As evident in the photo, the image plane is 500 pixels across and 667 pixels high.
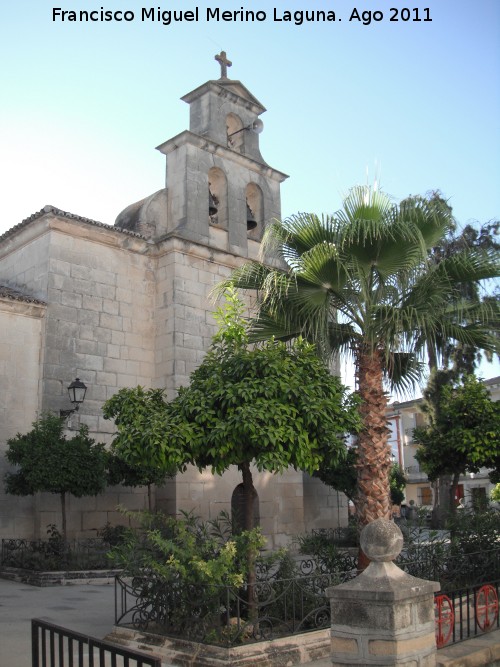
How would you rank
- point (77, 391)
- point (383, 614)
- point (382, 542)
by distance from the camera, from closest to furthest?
point (383, 614)
point (382, 542)
point (77, 391)

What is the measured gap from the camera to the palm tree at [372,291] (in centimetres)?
864

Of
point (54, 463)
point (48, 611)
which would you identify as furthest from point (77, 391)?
point (48, 611)

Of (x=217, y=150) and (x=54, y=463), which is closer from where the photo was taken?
(x=54, y=463)

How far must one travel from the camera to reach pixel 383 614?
477 cm

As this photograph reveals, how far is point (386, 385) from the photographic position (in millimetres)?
10203

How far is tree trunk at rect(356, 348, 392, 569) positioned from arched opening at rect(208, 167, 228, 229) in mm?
9574

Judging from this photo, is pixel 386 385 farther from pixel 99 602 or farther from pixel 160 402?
pixel 99 602

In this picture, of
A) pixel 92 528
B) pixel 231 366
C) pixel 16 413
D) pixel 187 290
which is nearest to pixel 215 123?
pixel 187 290

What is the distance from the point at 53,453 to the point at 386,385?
20.2 ft

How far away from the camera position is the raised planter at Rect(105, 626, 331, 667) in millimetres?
6332

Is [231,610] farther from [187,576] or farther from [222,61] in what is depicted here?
[222,61]

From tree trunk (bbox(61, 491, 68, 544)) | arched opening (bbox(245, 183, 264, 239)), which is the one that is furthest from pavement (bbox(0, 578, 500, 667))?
arched opening (bbox(245, 183, 264, 239))

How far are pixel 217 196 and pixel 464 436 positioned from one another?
9475 millimetres

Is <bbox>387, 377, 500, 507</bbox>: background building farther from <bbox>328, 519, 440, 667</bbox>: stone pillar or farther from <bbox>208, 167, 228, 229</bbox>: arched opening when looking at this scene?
<bbox>328, 519, 440, 667</bbox>: stone pillar
